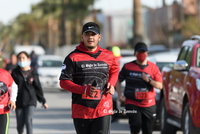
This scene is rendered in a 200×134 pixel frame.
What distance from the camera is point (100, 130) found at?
584cm

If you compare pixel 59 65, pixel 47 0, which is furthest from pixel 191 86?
pixel 47 0

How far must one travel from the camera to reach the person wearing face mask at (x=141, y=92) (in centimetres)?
850

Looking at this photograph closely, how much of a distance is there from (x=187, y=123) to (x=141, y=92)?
917 mm

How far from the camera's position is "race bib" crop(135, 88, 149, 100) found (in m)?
8.59

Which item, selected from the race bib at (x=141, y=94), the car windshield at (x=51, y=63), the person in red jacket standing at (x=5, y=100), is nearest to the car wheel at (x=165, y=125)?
the race bib at (x=141, y=94)

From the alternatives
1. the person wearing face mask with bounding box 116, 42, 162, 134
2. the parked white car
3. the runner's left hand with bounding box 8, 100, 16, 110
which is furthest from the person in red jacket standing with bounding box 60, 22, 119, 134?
the parked white car

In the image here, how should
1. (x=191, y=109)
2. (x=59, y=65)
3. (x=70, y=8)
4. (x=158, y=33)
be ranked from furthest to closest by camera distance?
(x=158, y=33) < (x=70, y=8) < (x=59, y=65) < (x=191, y=109)

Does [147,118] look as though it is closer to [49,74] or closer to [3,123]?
[3,123]

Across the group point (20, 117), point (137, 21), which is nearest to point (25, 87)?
point (20, 117)

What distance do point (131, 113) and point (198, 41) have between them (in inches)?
81.4

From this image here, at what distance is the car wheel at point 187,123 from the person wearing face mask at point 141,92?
1.79ft

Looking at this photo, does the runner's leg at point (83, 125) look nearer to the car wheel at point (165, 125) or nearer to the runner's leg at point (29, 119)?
the runner's leg at point (29, 119)

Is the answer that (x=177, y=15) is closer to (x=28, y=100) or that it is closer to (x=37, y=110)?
(x=37, y=110)

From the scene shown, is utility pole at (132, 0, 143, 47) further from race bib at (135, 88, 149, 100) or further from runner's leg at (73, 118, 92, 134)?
runner's leg at (73, 118, 92, 134)
